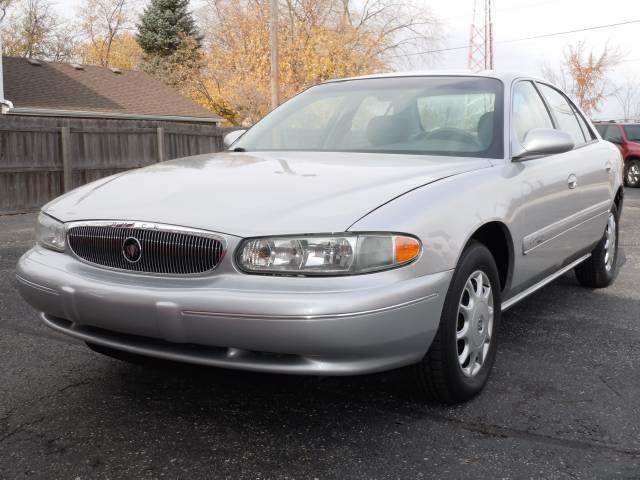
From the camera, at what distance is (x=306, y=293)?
2.55 meters

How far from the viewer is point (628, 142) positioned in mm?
18688

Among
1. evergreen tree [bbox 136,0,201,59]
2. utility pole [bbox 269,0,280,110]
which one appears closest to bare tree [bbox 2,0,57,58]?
evergreen tree [bbox 136,0,201,59]

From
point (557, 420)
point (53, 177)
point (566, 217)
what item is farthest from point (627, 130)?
point (557, 420)

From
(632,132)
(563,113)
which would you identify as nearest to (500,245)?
(563,113)

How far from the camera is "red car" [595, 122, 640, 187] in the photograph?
1848 cm

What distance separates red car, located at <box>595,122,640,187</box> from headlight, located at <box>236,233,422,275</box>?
17.4m

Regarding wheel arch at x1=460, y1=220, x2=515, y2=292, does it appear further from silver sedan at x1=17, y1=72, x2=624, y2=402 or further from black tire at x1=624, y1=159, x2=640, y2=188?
black tire at x1=624, y1=159, x2=640, y2=188

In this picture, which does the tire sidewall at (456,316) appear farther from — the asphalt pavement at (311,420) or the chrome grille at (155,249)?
the chrome grille at (155,249)

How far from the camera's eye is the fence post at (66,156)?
13963 millimetres

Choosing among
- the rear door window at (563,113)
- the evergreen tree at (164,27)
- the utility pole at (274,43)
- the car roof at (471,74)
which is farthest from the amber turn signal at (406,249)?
the evergreen tree at (164,27)

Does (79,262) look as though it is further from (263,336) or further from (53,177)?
(53,177)

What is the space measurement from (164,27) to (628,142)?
111ft

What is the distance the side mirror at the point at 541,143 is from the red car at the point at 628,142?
1590cm

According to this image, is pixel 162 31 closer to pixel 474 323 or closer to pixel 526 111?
pixel 526 111
